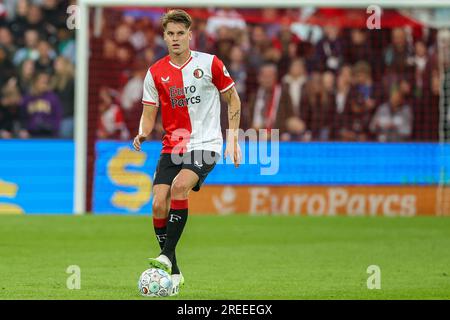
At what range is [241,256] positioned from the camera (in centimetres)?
1239

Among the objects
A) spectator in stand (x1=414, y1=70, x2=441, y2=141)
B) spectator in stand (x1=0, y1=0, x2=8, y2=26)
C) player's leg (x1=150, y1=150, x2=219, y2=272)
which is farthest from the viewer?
spectator in stand (x1=0, y1=0, x2=8, y2=26)

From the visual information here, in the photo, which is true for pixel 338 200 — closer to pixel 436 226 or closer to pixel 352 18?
pixel 436 226

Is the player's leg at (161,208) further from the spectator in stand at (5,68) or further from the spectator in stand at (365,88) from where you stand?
the spectator in stand at (5,68)

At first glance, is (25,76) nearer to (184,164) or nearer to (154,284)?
(184,164)

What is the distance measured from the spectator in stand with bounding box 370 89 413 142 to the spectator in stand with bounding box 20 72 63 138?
5348 mm

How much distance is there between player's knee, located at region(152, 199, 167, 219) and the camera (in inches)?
369

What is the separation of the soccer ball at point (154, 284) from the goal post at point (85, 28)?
901cm

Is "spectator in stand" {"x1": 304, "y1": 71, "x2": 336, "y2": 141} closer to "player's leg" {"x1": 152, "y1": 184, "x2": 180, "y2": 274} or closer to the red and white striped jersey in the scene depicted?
the red and white striped jersey

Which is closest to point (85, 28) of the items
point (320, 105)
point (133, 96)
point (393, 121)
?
point (133, 96)

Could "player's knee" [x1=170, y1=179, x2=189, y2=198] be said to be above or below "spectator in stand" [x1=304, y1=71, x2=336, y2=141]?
below

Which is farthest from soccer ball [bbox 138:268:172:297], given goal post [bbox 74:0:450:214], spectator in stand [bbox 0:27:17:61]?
spectator in stand [bbox 0:27:17:61]

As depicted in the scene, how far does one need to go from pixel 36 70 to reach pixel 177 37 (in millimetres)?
10805

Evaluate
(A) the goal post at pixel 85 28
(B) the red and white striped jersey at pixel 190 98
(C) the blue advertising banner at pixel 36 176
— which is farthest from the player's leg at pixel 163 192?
(C) the blue advertising banner at pixel 36 176
